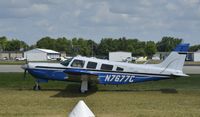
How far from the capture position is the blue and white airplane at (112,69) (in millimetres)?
20453

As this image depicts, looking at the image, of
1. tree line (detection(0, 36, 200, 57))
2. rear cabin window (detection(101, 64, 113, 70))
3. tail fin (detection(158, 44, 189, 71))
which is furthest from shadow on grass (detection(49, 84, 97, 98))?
tree line (detection(0, 36, 200, 57))

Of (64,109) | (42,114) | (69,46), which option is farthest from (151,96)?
(69,46)

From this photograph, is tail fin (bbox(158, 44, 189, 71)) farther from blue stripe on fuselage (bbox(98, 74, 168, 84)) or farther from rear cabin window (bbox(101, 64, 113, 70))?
rear cabin window (bbox(101, 64, 113, 70))

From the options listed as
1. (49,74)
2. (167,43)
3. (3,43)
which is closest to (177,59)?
(49,74)

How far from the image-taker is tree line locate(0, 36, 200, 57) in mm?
151625

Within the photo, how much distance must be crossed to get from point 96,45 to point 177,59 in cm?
13762

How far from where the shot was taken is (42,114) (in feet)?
43.0

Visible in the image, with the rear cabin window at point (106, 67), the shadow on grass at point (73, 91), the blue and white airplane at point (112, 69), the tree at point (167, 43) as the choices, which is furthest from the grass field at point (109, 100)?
the tree at point (167, 43)

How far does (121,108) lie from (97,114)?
1.69m

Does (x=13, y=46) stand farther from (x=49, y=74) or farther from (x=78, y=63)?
(x=78, y=63)

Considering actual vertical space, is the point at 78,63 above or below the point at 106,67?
above

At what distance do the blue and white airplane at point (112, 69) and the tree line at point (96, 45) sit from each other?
119 m

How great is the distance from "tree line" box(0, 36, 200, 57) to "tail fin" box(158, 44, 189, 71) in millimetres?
119439

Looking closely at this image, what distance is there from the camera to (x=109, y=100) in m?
17.1
